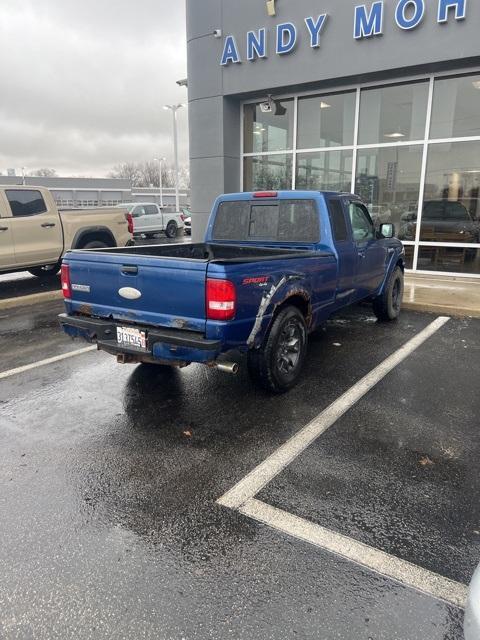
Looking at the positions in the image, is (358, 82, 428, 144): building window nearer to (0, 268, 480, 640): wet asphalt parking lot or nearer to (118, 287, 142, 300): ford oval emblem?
(0, 268, 480, 640): wet asphalt parking lot

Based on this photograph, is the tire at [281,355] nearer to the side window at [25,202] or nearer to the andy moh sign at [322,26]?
the side window at [25,202]

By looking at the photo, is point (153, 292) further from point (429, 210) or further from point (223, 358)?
point (429, 210)

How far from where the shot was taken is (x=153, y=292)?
4.06 meters

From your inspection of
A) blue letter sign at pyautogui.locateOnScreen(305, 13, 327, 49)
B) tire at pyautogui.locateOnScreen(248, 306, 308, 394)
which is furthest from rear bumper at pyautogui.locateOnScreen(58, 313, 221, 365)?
blue letter sign at pyautogui.locateOnScreen(305, 13, 327, 49)

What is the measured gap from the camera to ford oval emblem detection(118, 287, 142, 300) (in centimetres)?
415

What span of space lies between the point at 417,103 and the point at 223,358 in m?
9.76

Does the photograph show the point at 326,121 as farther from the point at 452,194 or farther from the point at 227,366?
the point at 227,366

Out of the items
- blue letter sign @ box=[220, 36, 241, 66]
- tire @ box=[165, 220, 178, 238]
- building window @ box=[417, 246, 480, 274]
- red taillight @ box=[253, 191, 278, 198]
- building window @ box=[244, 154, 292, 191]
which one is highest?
blue letter sign @ box=[220, 36, 241, 66]

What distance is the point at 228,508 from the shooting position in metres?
2.95

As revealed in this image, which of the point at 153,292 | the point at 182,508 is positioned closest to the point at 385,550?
the point at 182,508

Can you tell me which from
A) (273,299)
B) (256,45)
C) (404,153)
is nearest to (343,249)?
(273,299)

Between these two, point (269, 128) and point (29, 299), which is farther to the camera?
point (269, 128)

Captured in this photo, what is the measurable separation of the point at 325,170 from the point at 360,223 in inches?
268

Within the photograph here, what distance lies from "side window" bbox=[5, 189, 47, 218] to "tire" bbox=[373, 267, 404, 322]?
6.88m
